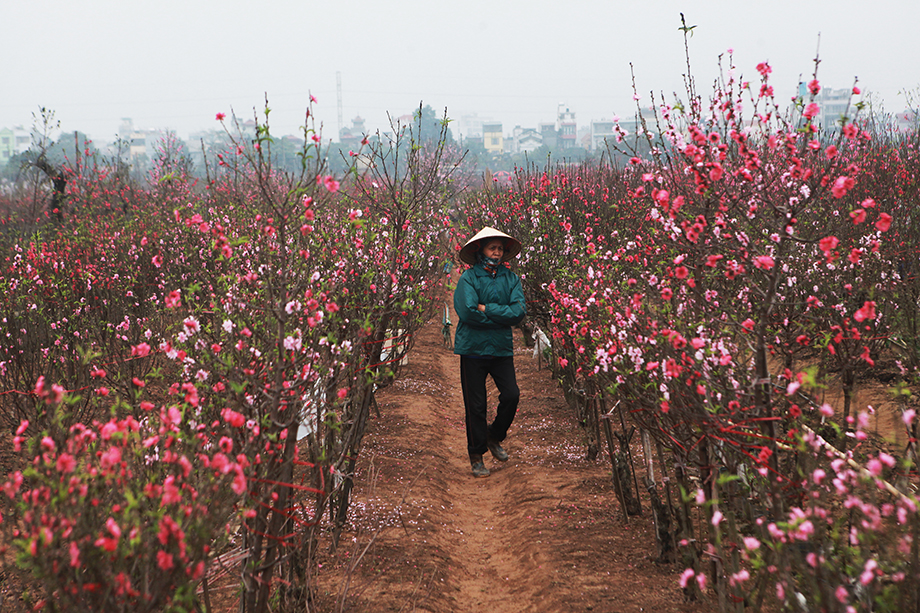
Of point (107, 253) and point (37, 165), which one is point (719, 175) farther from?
point (37, 165)

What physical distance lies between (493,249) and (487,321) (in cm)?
66

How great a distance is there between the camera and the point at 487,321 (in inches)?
214

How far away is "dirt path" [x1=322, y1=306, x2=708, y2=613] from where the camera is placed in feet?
13.0

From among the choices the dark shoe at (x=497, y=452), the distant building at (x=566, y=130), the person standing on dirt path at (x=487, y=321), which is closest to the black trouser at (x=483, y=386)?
the person standing on dirt path at (x=487, y=321)

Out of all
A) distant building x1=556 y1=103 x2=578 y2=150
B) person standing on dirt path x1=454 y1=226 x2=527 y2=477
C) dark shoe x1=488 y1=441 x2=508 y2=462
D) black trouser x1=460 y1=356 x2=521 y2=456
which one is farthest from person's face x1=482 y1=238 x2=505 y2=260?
distant building x1=556 y1=103 x2=578 y2=150

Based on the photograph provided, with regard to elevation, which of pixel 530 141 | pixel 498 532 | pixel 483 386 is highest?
pixel 530 141

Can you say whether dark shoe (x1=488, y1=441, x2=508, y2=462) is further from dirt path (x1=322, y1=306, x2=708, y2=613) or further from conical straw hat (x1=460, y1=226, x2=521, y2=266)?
conical straw hat (x1=460, y1=226, x2=521, y2=266)

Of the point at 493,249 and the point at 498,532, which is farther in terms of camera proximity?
the point at 493,249

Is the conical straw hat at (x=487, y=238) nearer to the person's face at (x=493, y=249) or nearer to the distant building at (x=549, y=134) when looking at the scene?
the person's face at (x=493, y=249)

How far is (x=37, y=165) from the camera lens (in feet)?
49.4

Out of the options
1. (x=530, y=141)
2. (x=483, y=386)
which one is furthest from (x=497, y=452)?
(x=530, y=141)

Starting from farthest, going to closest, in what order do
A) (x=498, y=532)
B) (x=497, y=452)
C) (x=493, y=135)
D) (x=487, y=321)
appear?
1. (x=493, y=135)
2. (x=497, y=452)
3. (x=487, y=321)
4. (x=498, y=532)

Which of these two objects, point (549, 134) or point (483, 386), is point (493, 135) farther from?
point (483, 386)

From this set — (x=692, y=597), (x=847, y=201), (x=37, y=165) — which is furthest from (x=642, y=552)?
→ (x=37, y=165)
